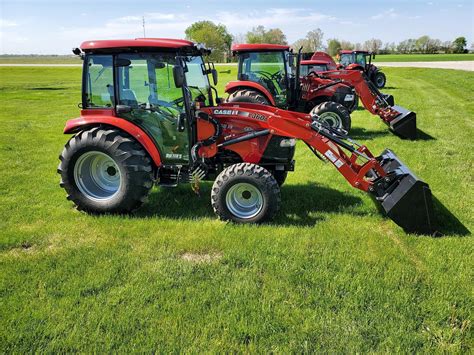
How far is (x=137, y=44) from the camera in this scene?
511cm

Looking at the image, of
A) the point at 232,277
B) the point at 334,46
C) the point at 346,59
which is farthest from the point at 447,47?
the point at 232,277

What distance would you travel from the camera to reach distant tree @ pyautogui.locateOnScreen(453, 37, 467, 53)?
87256 mm

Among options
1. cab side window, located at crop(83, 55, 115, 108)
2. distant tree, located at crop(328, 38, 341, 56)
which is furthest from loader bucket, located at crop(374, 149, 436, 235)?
distant tree, located at crop(328, 38, 341, 56)

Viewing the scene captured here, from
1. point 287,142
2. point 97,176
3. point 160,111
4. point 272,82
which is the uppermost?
point 272,82

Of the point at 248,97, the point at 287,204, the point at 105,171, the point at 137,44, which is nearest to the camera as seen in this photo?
the point at 137,44

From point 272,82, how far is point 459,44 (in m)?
95.6

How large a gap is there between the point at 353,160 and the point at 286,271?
201 cm

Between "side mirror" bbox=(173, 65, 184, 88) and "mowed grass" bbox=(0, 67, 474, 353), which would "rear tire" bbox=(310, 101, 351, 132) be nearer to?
"mowed grass" bbox=(0, 67, 474, 353)

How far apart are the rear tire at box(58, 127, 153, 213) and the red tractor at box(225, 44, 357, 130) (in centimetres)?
520

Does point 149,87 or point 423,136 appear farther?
point 423,136

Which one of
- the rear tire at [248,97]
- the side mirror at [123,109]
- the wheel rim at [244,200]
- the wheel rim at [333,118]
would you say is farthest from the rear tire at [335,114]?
the side mirror at [123,109]

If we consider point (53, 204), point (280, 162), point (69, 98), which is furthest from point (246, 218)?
point (69, 98)

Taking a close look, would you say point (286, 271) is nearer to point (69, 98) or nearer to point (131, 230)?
point (131, 230)

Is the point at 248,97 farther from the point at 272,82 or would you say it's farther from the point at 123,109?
the point at 123,109
